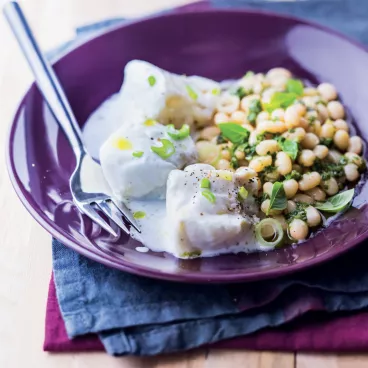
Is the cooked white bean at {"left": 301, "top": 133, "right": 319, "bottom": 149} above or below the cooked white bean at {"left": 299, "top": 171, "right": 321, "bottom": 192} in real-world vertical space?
above

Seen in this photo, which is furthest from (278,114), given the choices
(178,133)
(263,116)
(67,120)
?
(67,120)

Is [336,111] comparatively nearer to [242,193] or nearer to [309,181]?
[309,181]

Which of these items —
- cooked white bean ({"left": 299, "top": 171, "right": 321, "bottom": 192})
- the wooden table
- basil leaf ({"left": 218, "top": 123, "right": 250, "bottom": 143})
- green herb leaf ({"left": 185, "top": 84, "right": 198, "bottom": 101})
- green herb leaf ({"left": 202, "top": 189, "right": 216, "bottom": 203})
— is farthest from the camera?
green herb leaf ({"left": 185, "top": 84, "right": 198, "bottom": 101})

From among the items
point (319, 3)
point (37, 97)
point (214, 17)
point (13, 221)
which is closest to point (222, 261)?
point (13, 221)

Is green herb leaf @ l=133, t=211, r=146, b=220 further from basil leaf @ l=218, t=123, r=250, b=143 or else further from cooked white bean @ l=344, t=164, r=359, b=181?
cooked white bean @ l=344, t=164, r=359, b=181

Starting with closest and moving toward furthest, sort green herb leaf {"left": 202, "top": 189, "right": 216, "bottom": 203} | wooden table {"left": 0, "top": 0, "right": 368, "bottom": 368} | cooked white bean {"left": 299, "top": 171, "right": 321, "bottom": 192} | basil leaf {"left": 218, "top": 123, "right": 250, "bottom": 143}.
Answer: wooden table {"left": 0, "top": 0, "right": 368, "bottom": 368} < green herb leaf {"left": 202, "top": 189, "right": 216, "bottom": 203} < cooked white bean {"left": 299, "top": 171, "right": 321, "bottom": 192} < basil leaf {"left": 218, "top": 123, "right": 250, "bottom": 143}

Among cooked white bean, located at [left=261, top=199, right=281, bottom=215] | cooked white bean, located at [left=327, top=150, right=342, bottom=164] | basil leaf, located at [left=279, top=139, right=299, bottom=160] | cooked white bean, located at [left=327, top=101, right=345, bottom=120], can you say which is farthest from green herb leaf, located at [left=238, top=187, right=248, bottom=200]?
cooked white bean, located at [left=327, top=101, right=345, bottom=120]

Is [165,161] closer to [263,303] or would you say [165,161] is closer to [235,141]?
[235,141]
